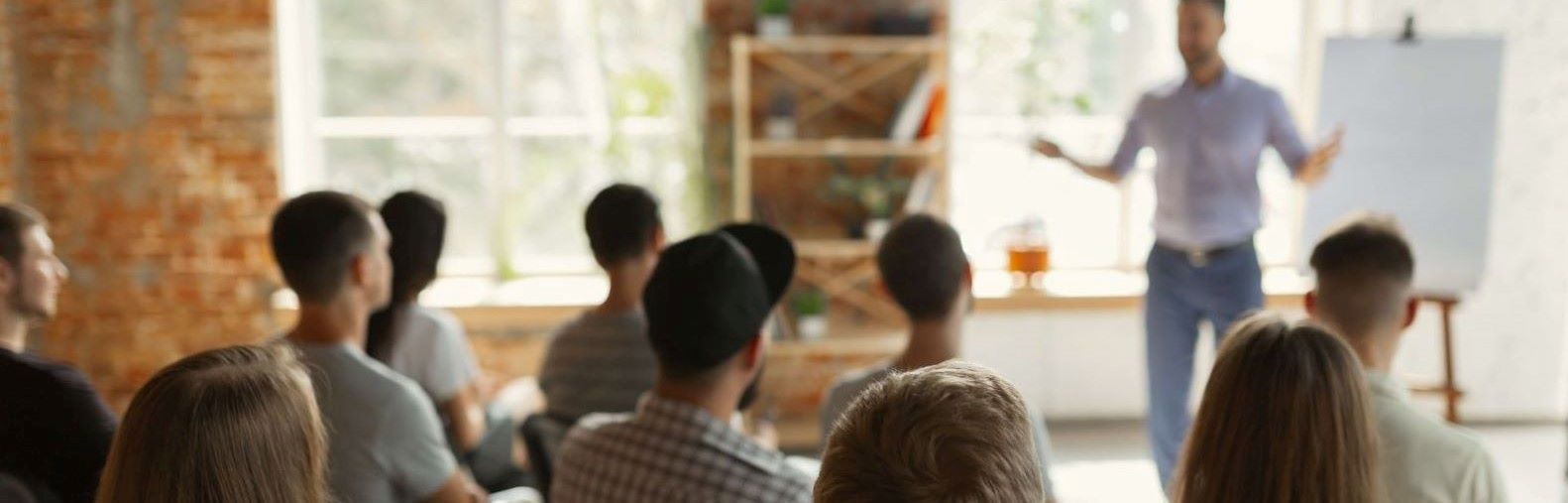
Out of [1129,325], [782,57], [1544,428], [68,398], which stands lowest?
[1544,428]

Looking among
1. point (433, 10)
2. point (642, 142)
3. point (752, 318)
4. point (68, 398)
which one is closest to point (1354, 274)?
point (752, 318)

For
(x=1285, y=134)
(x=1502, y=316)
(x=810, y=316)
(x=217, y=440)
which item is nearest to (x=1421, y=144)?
(x=1502, y=316)

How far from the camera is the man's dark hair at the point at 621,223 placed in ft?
9.28

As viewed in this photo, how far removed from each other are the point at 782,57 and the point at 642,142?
71cm

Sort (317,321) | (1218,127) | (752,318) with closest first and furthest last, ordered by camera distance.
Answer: (752,318), (317,321), (1218,127)

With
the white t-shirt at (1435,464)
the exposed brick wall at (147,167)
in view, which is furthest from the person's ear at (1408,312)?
the exposed brick wall at (147,167)

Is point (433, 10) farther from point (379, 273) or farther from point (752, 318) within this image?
point (752, 318)

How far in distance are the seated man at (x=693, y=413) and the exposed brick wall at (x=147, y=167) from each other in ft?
11.3

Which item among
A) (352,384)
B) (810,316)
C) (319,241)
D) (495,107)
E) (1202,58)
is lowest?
(810,316)

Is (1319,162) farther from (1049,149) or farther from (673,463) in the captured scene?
(673,463)

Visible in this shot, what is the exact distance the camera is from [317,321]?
2.22 m

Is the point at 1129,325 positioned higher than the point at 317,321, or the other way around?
the point at 317,321

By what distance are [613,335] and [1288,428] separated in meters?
1.60

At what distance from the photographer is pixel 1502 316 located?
518 cm
